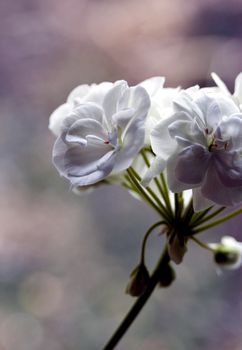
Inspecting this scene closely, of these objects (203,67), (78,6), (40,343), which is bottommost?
(40,343)

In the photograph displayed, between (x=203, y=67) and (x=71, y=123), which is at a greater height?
(x=71, y=123)

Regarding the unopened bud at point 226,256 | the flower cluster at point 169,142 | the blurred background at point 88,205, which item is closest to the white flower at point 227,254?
the unopened bud at point 226,256

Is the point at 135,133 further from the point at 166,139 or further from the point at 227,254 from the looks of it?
the point at 227,254

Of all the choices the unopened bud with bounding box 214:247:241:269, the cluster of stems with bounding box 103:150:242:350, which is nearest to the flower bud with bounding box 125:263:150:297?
the cluster of stems with bounding box 103:150:242:350

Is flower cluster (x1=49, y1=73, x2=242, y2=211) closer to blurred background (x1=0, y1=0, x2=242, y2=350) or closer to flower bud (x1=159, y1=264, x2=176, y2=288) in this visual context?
flower bud (x1=159, y1=264, x2=176, y2=288)

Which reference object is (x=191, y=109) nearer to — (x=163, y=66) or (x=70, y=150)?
(x=70, y=150)

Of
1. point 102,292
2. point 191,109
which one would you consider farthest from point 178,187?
point 102,292

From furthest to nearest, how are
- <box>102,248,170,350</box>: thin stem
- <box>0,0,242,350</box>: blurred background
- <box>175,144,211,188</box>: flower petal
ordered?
<box>0,0,242,350</box>: blurred background < <box>102,248,170,350</box>: thin stem < <box>175,144,211,188</box>: flower petal
